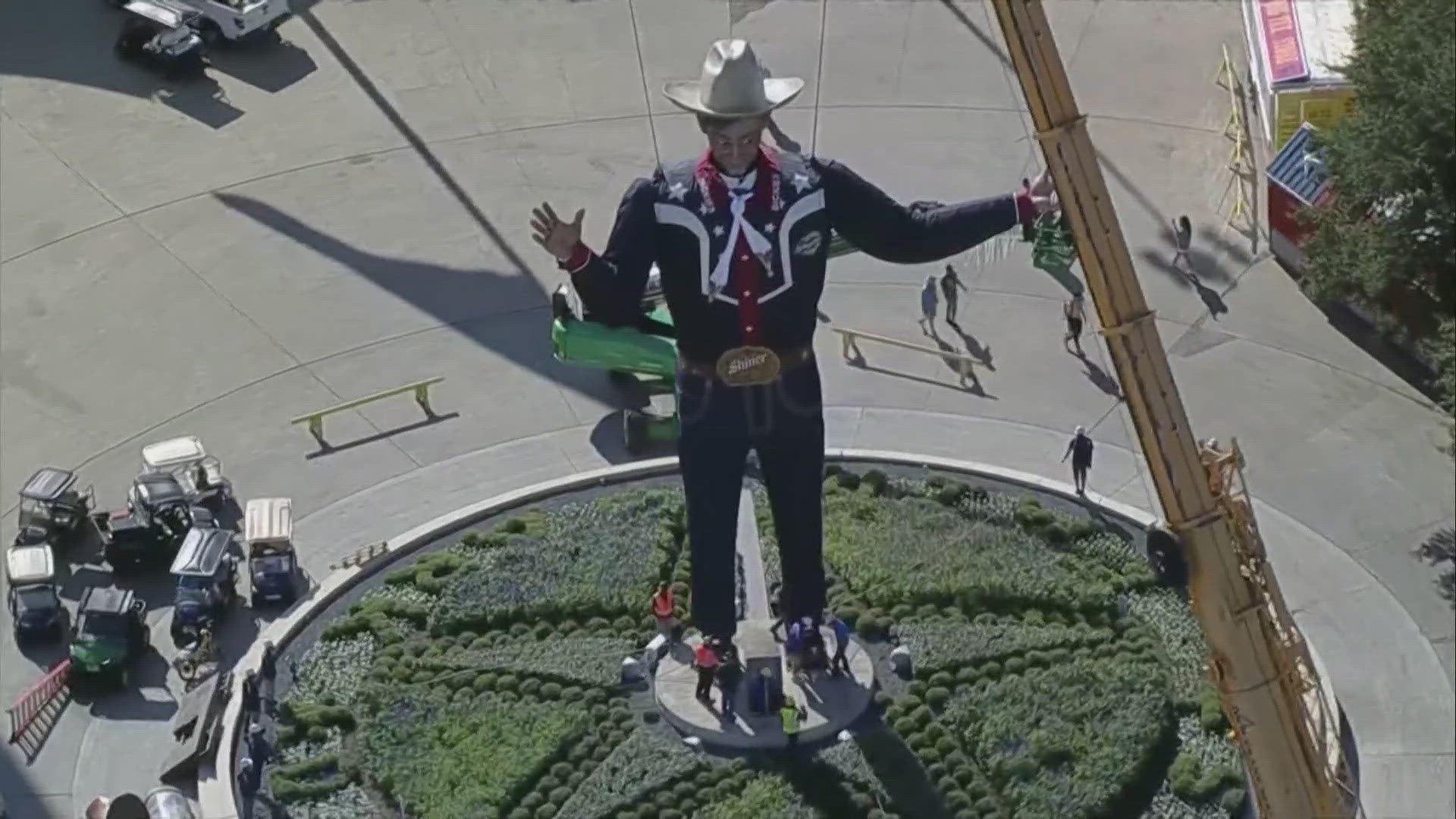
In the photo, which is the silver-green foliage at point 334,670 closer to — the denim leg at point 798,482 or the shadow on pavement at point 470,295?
the denim leg at point 798,482

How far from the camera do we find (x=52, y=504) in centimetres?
2664

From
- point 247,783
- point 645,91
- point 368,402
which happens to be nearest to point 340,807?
point 247,783

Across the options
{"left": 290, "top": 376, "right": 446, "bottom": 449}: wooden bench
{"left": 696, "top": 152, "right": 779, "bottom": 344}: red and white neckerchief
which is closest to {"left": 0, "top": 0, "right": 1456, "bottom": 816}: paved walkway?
{"left": 290, "top": 376, "right": 446, "bottom": 449}: wooden bench

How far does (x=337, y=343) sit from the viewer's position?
30.3m

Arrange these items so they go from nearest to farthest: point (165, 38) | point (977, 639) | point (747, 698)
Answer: point (747, 698) < point (977, 639) < point (165, 38)

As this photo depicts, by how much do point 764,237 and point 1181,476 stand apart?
6737 millimetres

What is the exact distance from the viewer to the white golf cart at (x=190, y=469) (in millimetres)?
27094

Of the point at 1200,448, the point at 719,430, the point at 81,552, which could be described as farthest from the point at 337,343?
the point at 1200,448

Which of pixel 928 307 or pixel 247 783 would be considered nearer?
pixel 247 783

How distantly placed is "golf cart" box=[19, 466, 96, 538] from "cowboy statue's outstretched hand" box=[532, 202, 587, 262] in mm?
10150

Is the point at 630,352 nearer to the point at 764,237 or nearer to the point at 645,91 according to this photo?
the point at 645,91

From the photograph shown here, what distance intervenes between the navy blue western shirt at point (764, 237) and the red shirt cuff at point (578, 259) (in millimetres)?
389

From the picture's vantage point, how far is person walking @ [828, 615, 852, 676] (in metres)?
23.1

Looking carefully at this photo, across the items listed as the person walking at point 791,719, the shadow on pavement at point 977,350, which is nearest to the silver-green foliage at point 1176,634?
the person walking at point 791,719
